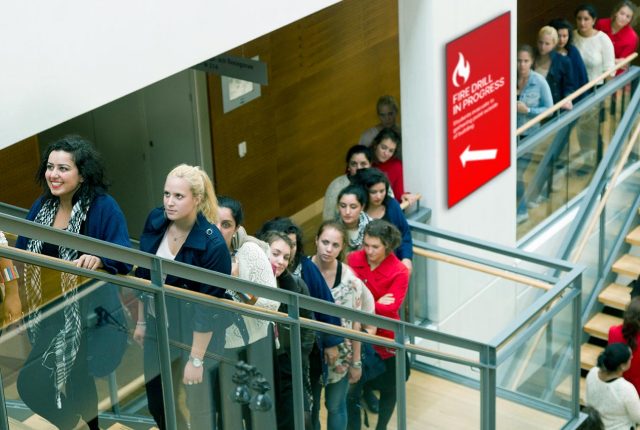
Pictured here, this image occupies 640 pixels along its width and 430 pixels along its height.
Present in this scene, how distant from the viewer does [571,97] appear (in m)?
10.4

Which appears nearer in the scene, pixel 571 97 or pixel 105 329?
pixel 105 329

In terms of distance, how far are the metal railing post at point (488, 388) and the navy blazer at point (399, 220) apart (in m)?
1.35

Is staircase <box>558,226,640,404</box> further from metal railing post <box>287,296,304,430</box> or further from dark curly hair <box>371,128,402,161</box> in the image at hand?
metal railing post <box>287,296,304,430</box>

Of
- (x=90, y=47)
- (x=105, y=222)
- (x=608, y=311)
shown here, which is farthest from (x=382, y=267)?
(x=608, y=311)

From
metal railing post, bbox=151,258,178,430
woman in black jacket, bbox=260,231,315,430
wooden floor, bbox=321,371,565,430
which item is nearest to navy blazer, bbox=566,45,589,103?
wooden floor, bbox=321,371,565,430

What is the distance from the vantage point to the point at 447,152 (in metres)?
9.14

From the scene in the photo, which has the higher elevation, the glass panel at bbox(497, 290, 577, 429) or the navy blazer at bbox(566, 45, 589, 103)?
the navy blazer at bbox(566, 45, 589, 103)

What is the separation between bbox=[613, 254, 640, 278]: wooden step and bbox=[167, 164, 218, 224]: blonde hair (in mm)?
6386

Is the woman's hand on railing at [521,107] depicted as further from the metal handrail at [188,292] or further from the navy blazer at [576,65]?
the metal handrail at [188,292]

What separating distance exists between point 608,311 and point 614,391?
9.83 ft

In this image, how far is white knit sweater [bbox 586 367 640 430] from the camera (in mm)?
7930

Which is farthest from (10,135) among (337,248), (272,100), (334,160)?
(334,160)

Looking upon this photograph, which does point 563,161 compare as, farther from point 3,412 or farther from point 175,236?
point 3,412

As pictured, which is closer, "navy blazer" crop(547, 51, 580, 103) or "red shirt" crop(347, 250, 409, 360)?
"red shirt" crop(347, 250, 409, 360)
